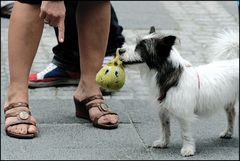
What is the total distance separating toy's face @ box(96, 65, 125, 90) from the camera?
16.1 feet

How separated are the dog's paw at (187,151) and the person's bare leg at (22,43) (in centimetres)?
109

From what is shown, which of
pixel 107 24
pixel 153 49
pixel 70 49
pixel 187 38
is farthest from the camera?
pixel 187 38

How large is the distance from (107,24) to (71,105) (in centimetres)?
90

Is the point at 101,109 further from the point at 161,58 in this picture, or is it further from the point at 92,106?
the point at 161,58

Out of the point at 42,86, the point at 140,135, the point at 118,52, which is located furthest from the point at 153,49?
the point at 42,86

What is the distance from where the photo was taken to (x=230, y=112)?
5.35 meters

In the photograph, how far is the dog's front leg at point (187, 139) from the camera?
4.89 meters

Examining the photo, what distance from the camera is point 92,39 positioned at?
18.1 feet

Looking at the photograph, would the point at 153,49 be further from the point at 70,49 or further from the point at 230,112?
the point at 70,49

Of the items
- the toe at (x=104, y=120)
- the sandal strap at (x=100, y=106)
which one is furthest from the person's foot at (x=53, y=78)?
the toe at (x=104, y=120)

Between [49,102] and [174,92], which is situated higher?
[174,92]

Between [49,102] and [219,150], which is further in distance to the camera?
[49,102]

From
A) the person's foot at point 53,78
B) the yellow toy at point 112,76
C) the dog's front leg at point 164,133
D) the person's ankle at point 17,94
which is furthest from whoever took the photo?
the person's foot at point 53,78

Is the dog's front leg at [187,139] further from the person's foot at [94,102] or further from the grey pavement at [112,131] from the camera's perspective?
the person's foot at [94,102]
